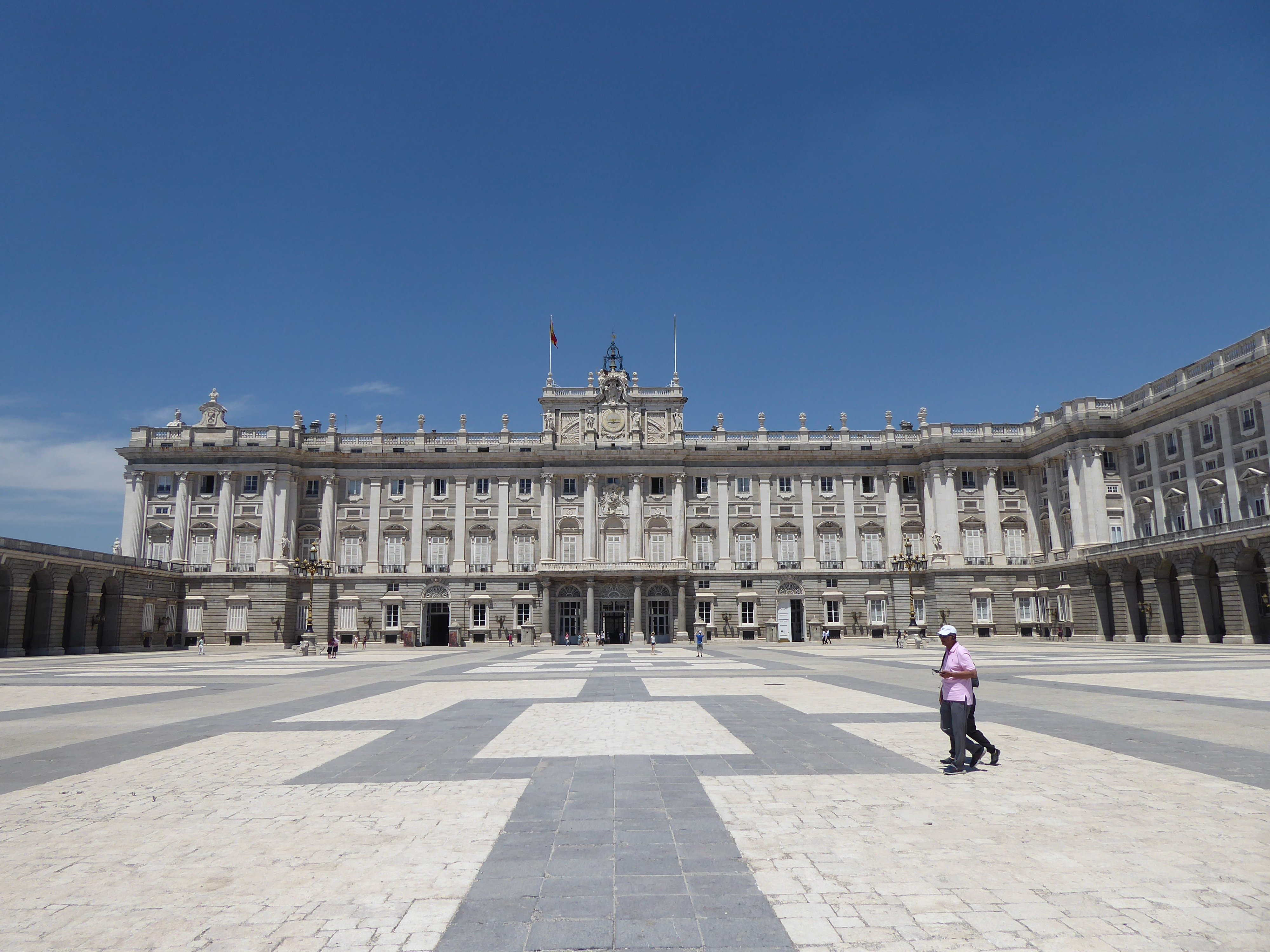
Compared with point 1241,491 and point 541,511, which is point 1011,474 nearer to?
point 1241,491

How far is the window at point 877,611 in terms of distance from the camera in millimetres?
64875

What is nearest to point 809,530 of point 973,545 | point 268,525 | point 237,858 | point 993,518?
point 973,545

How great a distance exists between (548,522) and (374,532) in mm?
13857

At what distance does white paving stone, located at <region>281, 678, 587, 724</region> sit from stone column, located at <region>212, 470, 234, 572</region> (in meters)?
46.1

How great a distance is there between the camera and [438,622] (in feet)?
213

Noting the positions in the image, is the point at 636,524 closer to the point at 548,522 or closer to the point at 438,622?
the point at 548,522

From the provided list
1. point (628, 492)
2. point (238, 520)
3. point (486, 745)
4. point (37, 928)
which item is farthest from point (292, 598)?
point (37, 928)

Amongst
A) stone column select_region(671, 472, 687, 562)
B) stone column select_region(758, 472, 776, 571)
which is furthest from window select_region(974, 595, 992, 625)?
stone column select_region(671, 472, 687, 562)

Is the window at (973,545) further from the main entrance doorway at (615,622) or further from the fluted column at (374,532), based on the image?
the fluted column at (374,532)

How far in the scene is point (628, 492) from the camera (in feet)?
216

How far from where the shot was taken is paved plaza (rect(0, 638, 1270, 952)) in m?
5.23

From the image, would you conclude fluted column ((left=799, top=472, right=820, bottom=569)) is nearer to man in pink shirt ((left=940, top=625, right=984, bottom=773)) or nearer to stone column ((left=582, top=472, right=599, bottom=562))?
stone column ((left=582, top=472, right=599, bottom=562))

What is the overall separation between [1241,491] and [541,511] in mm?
45938

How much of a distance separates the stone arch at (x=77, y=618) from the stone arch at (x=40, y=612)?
7.85 feet
